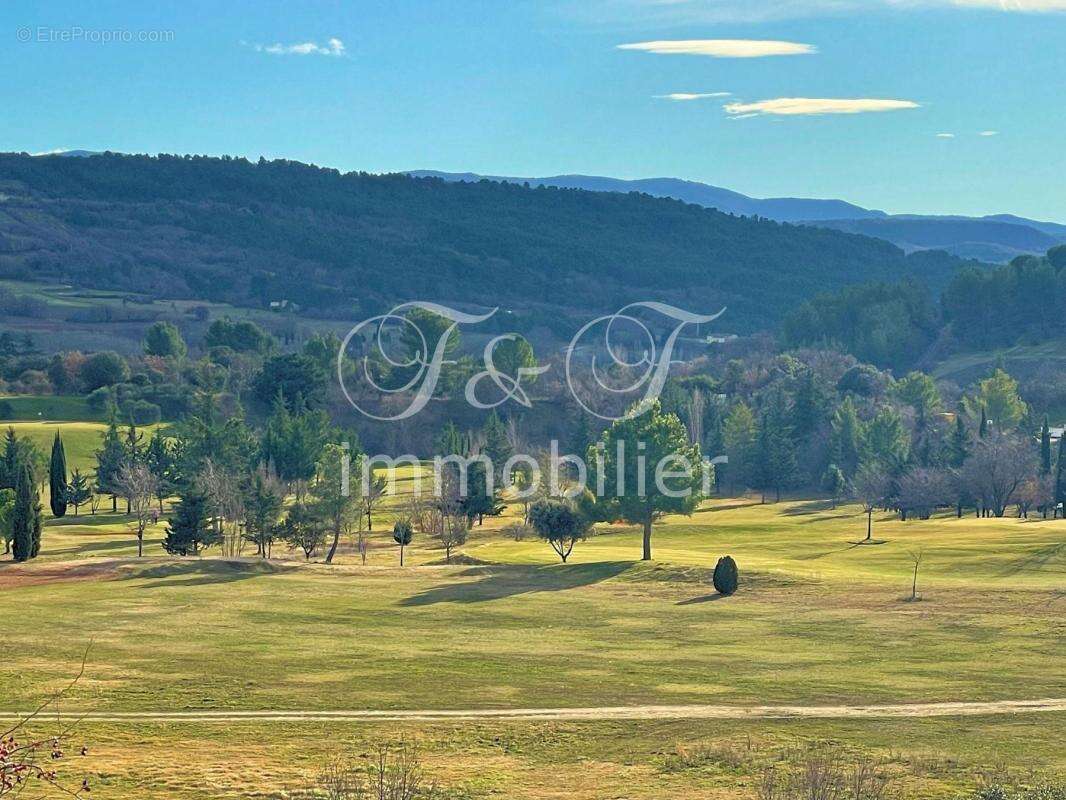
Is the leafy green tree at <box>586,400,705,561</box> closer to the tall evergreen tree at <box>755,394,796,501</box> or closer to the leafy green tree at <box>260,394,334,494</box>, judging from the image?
the leafy green tree at <box>260,394,334,494</box>

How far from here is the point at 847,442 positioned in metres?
137

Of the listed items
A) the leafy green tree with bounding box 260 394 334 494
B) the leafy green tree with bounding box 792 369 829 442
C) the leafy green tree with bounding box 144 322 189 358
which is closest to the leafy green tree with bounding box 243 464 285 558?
the leafy green tree with bounding box 260 394 334 494

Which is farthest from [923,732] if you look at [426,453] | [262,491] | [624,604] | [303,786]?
[426,453]

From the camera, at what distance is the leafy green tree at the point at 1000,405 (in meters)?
147

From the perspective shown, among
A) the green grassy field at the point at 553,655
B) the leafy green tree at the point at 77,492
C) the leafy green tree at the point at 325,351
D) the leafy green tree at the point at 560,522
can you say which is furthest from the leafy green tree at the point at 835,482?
the leafy green tree at the point at 325,351

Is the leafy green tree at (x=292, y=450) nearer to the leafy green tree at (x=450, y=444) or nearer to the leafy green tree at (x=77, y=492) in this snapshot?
the leafy green tree at (x=450, y=444)

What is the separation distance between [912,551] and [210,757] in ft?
178

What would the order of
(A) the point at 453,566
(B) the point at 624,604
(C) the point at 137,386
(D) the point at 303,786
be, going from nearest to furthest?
(D) the point at 303,786 → (B) the point at 624,604 → (A) the point at 453,566 → (C) the point at 137,386

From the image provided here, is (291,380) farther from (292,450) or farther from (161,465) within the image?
(161,465)

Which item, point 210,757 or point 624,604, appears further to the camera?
point 624,604

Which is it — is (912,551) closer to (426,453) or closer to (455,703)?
(455,703)

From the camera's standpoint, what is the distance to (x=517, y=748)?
37.3 metres

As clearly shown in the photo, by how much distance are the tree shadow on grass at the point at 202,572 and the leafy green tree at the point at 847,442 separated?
7596 cm

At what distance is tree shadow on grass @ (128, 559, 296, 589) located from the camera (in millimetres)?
68188
